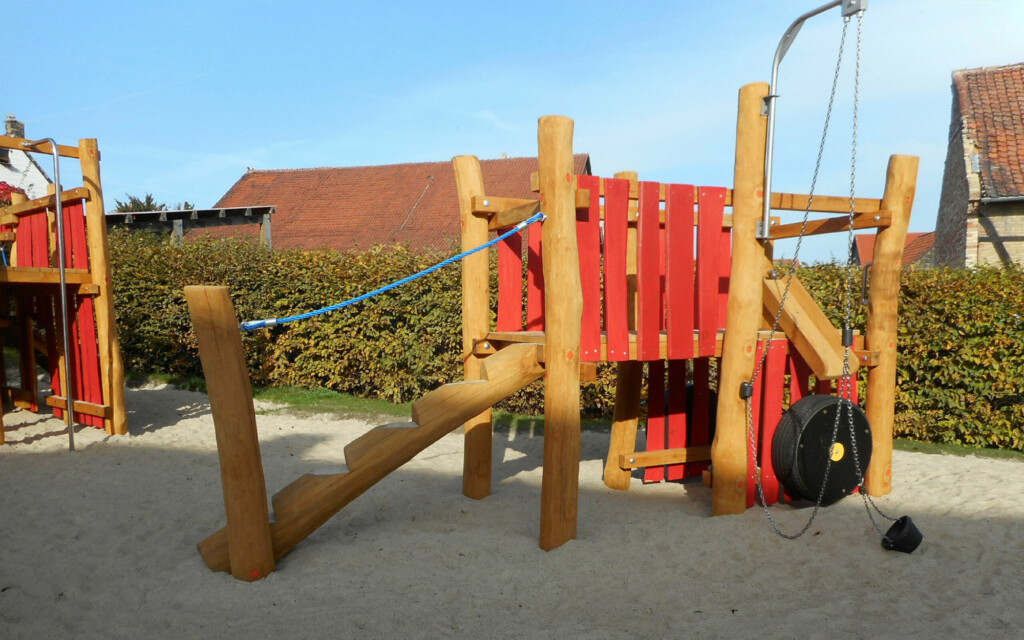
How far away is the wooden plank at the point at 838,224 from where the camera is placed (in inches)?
172

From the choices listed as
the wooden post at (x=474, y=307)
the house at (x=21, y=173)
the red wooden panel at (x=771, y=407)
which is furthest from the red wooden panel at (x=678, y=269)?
the house at (x=21, y=173)

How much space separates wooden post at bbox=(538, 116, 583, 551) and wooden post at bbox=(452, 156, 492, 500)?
40.1 inches

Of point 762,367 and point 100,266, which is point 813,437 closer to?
point 762,367

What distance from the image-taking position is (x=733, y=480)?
4.09 m

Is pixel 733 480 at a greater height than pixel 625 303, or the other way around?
pixel 625 303

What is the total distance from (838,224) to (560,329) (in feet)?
7.01

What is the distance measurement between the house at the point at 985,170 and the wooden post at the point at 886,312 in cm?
946

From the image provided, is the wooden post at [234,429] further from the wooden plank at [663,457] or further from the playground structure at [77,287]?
the playground structure at [77,287]

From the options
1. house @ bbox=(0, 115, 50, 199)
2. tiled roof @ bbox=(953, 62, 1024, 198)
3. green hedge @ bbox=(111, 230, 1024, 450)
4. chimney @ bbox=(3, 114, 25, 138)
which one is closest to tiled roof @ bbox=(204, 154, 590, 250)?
house @ bbox=(0, 115, 50, 199)

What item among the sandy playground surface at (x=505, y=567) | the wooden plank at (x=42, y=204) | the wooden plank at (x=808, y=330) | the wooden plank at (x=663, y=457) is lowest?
the sandy playground surface at (x=505, y=567)

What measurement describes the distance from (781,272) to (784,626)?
3.97 meters

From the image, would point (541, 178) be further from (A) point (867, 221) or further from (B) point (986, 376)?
(B) point (986, 376)

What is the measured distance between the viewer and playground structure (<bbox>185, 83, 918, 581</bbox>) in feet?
10.8

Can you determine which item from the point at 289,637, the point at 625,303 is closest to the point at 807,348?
the point at 625,303
